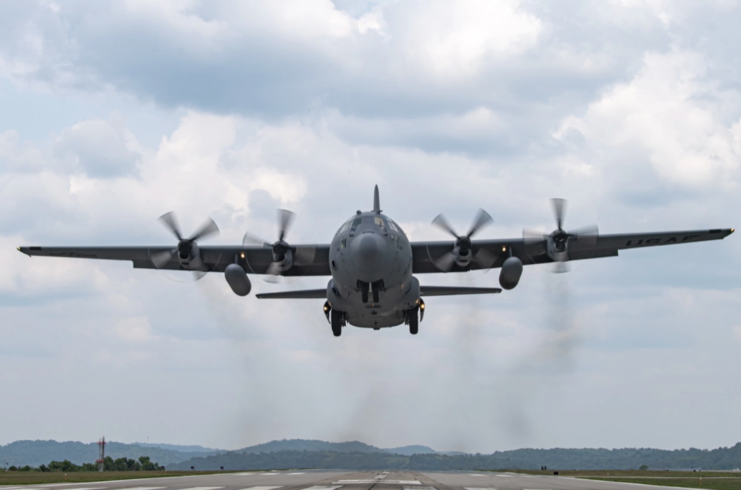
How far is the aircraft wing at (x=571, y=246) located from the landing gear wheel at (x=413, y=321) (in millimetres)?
3022

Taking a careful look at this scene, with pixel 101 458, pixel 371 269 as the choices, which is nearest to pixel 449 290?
pixel 371 269

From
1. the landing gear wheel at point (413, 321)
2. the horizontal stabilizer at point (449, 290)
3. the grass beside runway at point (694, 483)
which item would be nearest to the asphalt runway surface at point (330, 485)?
the grass beside runway at point (694, 483)

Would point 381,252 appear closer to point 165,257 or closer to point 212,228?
point 212,228

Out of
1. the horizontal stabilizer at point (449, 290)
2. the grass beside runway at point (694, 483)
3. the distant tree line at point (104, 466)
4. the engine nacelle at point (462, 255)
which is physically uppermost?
the engine nacelle at point (462, 255)

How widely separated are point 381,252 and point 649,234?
13.7 meters

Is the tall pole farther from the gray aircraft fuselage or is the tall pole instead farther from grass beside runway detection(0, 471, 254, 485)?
the gray aircraft fuselage

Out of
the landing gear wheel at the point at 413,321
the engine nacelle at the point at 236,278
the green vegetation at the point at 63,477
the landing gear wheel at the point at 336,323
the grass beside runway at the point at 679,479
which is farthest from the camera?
the grass beside runway at the point at 679,479

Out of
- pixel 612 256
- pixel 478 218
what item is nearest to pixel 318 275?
pixel 478 218

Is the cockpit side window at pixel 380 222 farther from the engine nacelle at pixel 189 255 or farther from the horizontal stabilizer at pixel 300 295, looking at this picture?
the engine nacelle at pixel 189 255

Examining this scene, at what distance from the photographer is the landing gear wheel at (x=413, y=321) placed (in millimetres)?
29922

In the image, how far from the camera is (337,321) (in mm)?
29922

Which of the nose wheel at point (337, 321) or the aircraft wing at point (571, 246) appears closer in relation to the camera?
the nose wheel at point (337, 321)

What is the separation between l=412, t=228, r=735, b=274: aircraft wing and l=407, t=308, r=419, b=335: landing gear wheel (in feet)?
9.91

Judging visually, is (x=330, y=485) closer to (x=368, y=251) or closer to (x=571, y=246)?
(x=368, y=251)
